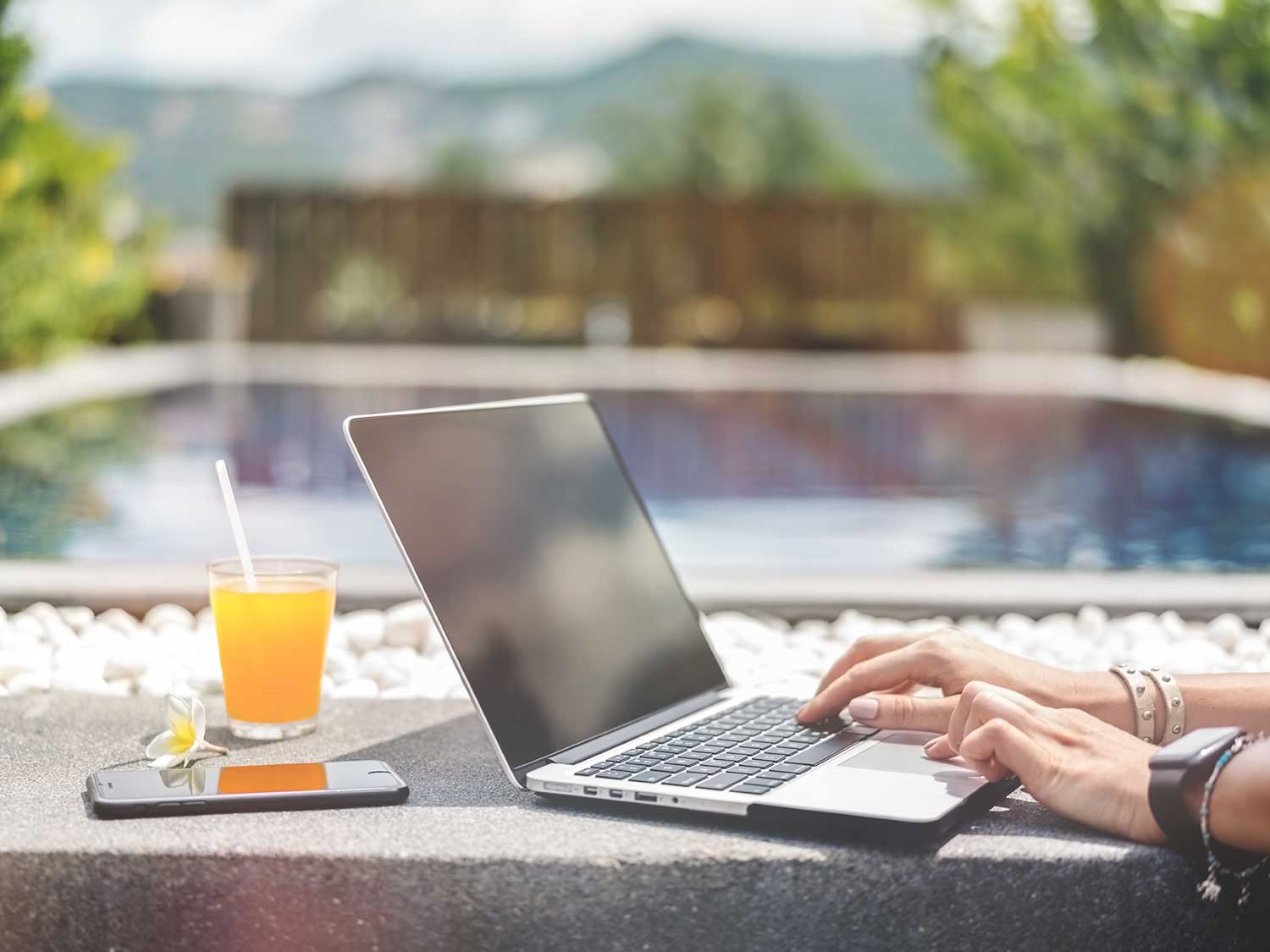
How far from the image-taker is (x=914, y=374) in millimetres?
11969

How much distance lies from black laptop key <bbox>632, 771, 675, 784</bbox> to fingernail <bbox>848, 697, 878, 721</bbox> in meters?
0.20

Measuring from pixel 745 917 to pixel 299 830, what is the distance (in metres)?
0.34

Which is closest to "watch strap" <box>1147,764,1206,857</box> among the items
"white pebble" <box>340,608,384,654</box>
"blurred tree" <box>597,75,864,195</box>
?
"white pebble" <box>340,608,384,654</box>

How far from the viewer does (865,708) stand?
4.65ft

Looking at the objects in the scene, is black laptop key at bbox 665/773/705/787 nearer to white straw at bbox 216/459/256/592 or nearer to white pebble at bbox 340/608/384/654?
white straw at bbox 216/459/256/592

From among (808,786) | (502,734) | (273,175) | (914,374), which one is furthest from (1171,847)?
(273,175)

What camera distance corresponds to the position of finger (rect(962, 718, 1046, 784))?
1210 millimetres

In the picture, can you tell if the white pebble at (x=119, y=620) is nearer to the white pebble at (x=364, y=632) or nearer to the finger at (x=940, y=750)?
the white pebble at (x=364, y=632)

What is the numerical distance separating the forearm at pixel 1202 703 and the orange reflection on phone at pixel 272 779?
631 millimetres

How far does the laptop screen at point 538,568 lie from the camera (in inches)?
53.1

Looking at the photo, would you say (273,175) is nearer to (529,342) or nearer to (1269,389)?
(529,342)

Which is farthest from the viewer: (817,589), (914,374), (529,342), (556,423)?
(529,342)

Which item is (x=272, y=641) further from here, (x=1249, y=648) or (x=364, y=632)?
(x=1249, y=648)

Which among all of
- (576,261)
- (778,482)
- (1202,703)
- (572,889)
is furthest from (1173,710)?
(576,261)
